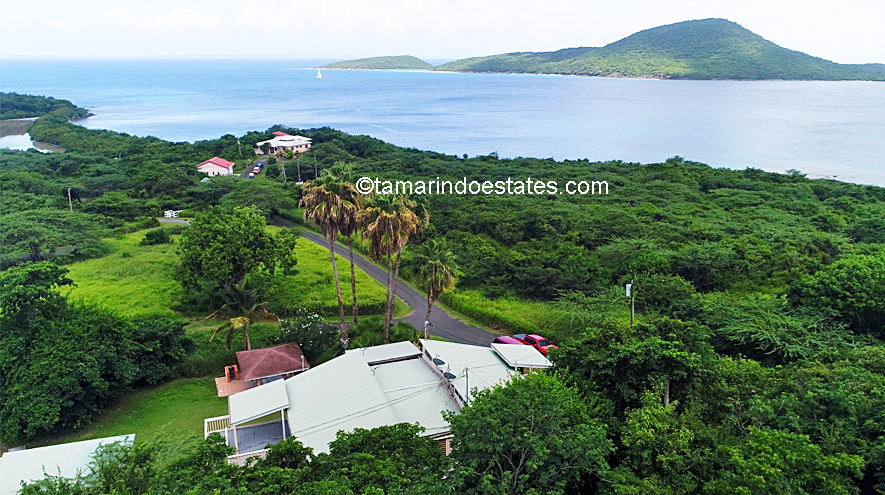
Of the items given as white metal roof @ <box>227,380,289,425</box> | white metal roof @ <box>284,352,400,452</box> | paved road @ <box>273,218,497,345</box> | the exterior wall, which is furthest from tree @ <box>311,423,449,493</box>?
the exterior wall

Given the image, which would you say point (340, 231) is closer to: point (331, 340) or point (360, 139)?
point (331, 340)

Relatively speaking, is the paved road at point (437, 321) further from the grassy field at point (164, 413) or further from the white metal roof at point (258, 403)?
the white metal roof at point (258, 403)

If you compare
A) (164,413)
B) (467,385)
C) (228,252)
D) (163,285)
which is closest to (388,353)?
(467,385)

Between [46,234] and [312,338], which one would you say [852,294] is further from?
[46,234]

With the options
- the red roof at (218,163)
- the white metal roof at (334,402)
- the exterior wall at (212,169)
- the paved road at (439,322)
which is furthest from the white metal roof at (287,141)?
the white metal roof at (334,402)

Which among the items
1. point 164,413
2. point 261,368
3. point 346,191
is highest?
point 346,191

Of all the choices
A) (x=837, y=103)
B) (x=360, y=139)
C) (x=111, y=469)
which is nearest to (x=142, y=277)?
(x=111, y=469)
